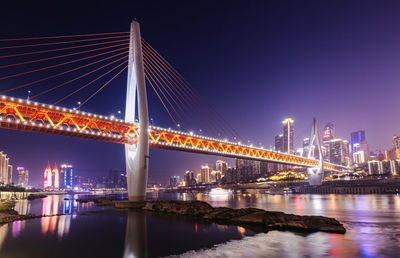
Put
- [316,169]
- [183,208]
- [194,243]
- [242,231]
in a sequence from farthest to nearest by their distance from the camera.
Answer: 1. [316,169]
2. [183,208]
3. [242,231]
4. [194,243]

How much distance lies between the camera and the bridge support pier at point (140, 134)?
3491 cm

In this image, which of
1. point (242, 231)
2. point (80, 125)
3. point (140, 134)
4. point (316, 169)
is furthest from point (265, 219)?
point (316, 169)

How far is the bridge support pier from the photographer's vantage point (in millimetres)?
34906

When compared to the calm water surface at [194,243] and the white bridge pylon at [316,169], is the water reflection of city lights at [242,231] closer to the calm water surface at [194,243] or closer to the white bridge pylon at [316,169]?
the calm water surface at [194,243]

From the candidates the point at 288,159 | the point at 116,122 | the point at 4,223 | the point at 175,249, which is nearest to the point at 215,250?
the point at 175,249

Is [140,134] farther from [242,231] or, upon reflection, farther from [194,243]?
[194,243]

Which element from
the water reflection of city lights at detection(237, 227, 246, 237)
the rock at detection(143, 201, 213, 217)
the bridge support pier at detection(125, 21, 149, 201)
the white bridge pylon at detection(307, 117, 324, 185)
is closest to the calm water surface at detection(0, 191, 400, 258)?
the water reflection of city lights at detection(237, 227, 246, 237)

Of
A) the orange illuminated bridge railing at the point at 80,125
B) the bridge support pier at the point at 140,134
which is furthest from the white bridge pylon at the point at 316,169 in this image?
the bridge support pier at the point at 140,134

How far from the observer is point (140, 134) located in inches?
1378

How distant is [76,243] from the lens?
1459cm

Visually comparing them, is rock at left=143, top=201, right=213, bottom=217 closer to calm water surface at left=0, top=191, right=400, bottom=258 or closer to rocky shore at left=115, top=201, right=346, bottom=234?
rocky shore at left=115, top=201, right=346, bottom=234

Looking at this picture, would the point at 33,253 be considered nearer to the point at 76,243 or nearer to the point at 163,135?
the point at 76,243

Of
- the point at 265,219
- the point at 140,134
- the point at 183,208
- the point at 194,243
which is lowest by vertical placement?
the point at 194,243

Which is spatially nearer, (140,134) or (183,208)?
(183,208)
